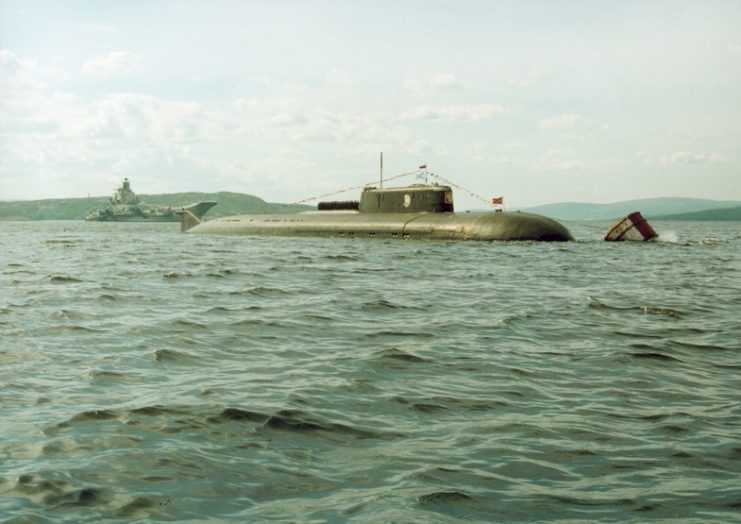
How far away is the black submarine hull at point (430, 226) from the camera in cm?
4109

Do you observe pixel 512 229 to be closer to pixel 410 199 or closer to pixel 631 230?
pixel 410 199

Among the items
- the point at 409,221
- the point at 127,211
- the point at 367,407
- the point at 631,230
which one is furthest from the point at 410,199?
the point at 127,211

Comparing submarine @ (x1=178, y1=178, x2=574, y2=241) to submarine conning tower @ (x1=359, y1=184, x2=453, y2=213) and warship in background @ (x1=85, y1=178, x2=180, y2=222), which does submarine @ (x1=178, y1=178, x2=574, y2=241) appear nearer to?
submarine conning tower @ (x1=359, y1=184, x2=453, y2=213)

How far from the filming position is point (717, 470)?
6.43 metres

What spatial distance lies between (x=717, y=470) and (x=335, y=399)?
4.28 metres

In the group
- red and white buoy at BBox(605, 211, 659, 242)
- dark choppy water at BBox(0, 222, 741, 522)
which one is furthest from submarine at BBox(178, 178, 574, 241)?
dark choppy water at BBox(0, 222, 741, 522)

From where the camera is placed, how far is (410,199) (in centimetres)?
4659

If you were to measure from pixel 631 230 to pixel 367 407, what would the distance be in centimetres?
4298

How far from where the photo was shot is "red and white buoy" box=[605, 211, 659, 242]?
46.5 meters

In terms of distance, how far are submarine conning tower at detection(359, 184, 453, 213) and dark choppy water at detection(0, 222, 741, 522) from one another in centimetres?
2764

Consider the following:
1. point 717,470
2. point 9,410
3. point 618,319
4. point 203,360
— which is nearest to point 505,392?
point 717,470

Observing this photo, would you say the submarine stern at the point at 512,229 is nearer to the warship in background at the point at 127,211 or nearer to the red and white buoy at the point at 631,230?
the red and white buoy at the point at 631,230

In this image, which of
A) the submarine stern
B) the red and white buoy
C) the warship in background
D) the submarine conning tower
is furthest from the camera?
the warship in background

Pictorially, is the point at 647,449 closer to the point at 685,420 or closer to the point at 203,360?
the point at 685,420
